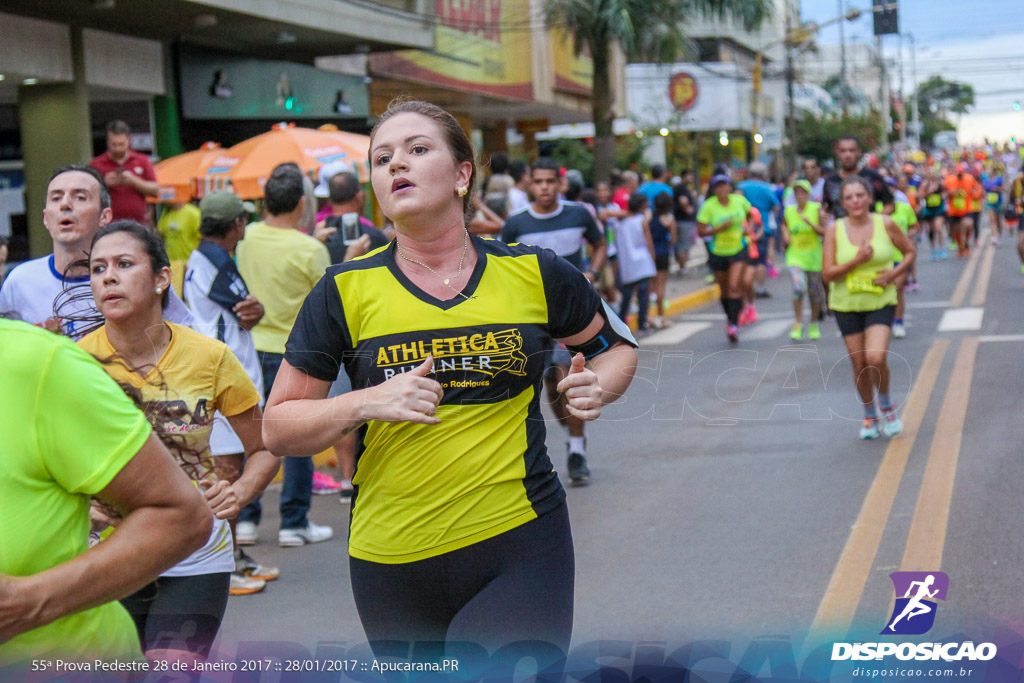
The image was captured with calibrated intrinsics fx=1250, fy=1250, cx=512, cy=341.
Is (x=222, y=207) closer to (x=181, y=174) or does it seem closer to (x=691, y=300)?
(x=181, y=174)

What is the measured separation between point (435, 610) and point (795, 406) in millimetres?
7817

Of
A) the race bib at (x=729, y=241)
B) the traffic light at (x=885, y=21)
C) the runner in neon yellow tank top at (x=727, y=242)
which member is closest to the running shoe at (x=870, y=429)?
the runner in neon yellow tank top at (x=727, y=242)

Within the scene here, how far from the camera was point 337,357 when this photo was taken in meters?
3.01

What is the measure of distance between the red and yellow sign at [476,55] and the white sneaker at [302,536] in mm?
15481

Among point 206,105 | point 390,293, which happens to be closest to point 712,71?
point 206,105

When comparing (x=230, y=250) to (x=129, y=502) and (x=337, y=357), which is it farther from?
(x=129, y=502)

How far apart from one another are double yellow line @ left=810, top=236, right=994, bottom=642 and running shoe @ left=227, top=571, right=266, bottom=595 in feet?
8.88

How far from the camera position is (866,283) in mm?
8789

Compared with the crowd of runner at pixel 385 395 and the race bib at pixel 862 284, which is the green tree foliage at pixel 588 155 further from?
the crowd of runner at pixel 385 395

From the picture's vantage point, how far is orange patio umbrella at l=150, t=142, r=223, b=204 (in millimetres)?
12586

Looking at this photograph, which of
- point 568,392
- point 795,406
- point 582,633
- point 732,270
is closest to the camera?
point 568,392

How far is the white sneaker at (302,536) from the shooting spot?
6.93 m

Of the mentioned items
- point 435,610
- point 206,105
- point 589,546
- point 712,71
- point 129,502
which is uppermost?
point 712,71

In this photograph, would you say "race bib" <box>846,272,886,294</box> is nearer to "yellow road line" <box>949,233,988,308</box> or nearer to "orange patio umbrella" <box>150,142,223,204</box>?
"orange patio umbrella" <box>150,142,223,204</box>
